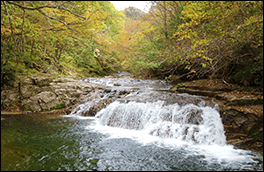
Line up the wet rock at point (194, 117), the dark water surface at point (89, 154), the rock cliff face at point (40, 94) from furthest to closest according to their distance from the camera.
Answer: the rock cliff face at point (40, 94)
the wet rock at point (194, 117)
the dark water surface at point (89, 154)

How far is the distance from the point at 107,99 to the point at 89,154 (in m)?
4.78

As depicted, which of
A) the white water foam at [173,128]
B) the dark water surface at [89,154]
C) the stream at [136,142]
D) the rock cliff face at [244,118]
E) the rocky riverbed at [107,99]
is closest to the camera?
the dark water surface at [89,154]

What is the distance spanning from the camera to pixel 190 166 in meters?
3.21


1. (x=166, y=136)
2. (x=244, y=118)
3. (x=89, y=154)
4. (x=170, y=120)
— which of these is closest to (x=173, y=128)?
(x=166, y=136)

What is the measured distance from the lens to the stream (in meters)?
3.15

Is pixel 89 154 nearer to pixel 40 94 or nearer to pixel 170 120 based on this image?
pixel 170 120

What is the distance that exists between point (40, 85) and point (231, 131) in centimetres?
905

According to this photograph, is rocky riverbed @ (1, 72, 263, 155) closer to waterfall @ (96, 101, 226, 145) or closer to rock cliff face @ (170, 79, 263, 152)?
rock cliff face @ (170, 79, 263, 152)

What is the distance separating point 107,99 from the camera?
323 inches

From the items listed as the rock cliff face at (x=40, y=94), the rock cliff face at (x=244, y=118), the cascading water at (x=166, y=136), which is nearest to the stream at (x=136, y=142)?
the cascading water at (x=166, y=136)

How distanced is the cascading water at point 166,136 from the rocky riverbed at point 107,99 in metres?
0.40

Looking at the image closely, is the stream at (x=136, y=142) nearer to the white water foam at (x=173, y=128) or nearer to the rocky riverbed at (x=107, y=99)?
the white water foam at (x=173, y=128)

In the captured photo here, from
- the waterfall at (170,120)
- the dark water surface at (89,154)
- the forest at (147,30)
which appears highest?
the forest at (147,30)

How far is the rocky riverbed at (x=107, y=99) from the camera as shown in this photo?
4.67m
